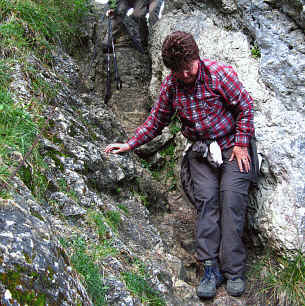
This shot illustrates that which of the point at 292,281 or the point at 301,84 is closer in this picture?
the point at 292,281

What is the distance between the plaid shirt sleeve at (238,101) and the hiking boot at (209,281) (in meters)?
1.21

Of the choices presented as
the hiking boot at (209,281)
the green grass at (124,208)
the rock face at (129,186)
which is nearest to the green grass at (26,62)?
the rock face at (129,186)

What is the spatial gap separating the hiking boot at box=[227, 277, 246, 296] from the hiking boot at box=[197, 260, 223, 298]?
0.38 feet

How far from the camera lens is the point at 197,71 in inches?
129

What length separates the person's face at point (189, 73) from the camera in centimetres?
319

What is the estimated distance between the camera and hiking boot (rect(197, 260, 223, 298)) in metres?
3.25

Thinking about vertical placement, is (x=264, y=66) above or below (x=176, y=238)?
above

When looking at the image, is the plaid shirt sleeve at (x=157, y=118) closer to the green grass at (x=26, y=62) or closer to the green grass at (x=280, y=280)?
the green grass at (x=26, y=62)

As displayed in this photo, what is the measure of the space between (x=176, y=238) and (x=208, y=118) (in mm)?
1581

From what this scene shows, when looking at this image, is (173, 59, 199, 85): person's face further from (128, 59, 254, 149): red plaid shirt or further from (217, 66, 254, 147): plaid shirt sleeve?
(217, 66, 254, 147): plaid shirt sleeve

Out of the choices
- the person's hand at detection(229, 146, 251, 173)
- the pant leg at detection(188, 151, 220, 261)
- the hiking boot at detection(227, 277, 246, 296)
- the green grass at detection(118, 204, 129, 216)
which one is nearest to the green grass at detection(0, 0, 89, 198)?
the green grass at detection(118, 204, 129, 216)

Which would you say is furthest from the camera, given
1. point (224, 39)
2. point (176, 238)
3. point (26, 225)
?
point (224, 39)

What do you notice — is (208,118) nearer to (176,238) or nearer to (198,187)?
(198,187)

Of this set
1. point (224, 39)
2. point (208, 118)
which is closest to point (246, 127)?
point (208, 118)
